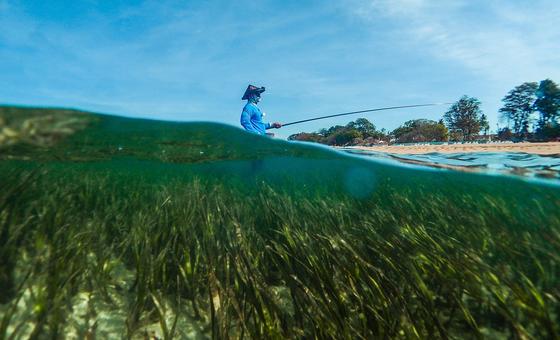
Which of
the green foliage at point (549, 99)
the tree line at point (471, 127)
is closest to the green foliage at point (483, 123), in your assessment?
the tree line at point (471, 127)

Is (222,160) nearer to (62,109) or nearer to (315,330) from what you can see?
(62,109)

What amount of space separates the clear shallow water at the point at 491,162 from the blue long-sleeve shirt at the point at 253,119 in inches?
146

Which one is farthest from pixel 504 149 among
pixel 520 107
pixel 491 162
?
pixel 520 107

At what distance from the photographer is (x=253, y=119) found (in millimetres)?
10961

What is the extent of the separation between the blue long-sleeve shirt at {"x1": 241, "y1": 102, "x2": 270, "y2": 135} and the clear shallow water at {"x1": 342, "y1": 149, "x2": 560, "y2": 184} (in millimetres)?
3715

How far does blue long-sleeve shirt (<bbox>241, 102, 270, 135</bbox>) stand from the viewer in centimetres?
1057

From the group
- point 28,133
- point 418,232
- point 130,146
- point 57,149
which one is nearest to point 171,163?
point 130,146

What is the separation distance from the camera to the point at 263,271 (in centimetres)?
371

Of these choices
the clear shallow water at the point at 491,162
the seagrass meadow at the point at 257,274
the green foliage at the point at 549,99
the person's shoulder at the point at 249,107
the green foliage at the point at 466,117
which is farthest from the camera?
the green foliage at the point at 466,117

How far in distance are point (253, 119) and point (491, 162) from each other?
8.84m

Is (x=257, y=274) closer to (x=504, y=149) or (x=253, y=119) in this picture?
(x=253, y=119)

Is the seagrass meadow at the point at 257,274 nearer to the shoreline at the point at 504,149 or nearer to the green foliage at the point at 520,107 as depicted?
the shoreline at the point at 504,149

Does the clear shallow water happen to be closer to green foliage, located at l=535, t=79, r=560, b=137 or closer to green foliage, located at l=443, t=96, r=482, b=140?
green foliage, located at l=535, t=79, r=560, b=137

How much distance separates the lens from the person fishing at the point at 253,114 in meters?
10.6
